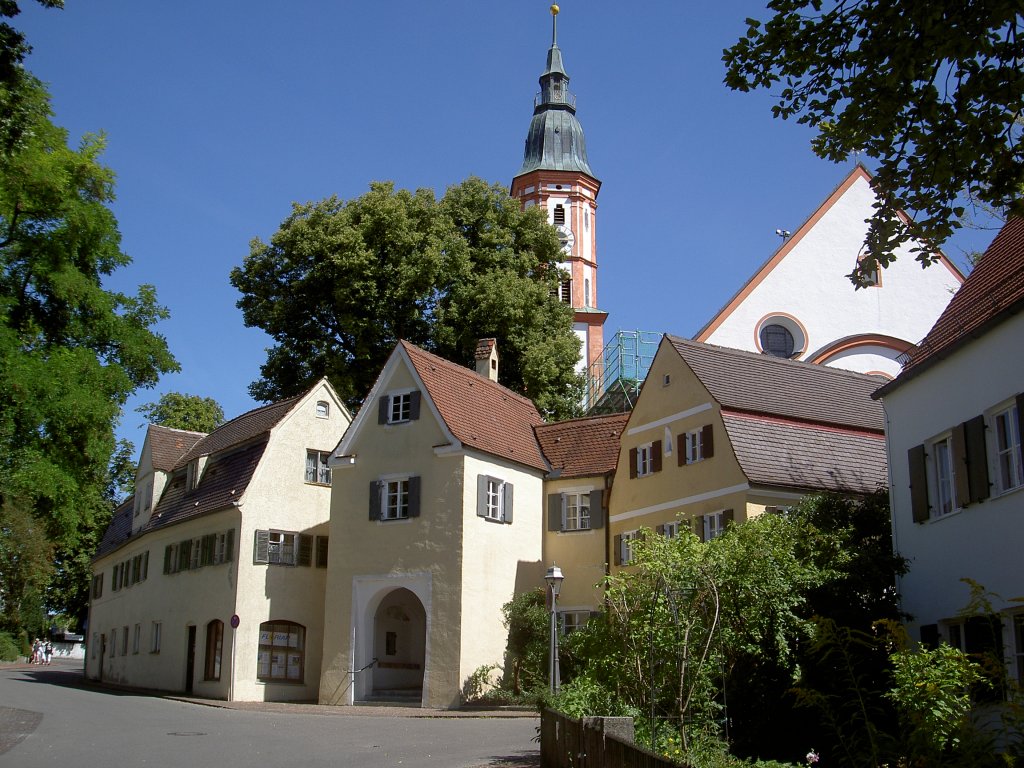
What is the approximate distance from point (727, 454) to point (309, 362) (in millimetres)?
20231

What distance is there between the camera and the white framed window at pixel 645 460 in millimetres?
31078

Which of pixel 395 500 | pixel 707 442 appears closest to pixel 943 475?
pixel 707 442

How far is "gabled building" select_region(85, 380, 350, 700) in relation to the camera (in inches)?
1339

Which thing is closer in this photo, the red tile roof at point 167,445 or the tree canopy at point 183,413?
the red tile roof at point 167,445

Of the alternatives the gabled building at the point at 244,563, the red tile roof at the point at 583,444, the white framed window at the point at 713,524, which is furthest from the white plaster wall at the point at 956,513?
the gabled building at the point at 244,563

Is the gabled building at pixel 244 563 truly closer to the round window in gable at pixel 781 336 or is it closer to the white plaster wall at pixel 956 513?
the round window in gable at pixel 781 336

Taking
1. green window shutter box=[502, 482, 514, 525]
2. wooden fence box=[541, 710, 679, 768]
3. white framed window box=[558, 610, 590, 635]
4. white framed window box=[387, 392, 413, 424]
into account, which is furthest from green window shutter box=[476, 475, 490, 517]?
wooden fence box=[541, 710, 679, 768]

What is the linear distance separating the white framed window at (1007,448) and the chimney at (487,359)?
22949mm

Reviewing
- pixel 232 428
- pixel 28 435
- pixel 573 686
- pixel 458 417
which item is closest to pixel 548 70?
pixel 232 428

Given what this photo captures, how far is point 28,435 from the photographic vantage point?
26.4m

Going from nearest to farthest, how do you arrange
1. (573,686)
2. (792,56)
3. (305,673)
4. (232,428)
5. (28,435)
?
(792,56) < (573,686) < (28,435) < (305,673) < (232,428)

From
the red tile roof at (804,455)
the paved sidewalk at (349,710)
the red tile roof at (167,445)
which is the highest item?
the red tile roof at (167,445)

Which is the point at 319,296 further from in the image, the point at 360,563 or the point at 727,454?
the point at 727,454

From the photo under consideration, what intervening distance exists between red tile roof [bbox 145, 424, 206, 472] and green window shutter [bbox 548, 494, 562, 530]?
53.2ft
